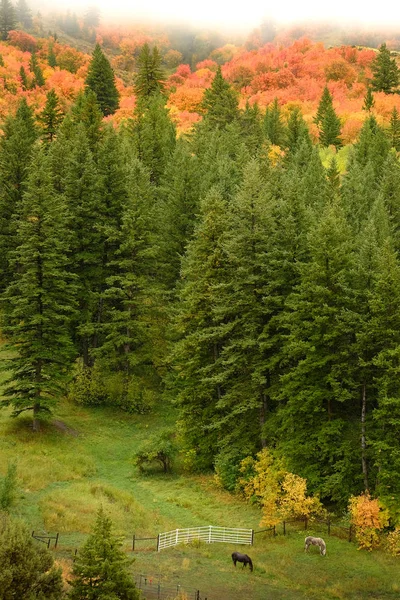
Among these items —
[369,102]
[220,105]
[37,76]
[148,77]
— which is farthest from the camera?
[37,76]

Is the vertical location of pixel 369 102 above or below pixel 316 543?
above

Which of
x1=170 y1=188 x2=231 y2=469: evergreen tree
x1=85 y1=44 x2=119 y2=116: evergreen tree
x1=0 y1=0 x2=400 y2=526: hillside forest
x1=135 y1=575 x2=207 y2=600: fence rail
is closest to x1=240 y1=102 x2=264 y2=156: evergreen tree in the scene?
x1=0 y1=0 x2=400 y2=526: hillside forest

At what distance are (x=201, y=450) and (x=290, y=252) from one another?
14113 millimetres

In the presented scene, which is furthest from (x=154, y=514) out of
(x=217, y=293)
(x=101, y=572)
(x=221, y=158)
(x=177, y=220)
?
(x=221, y=158)

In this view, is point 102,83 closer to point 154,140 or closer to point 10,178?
point 154,140

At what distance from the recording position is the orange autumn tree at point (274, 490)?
27.7 metres

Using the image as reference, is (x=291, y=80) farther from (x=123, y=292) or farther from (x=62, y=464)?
(x=62, y=464)

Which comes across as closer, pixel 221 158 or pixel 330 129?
pixel 221 158

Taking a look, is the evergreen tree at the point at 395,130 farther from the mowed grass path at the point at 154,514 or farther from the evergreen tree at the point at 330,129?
the mowed grass path at the point at 154,514

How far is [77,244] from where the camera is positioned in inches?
1853

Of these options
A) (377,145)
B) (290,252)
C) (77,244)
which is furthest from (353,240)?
(377,145)

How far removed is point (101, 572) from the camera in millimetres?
15414

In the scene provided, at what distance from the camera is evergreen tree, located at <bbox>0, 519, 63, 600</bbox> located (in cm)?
1475

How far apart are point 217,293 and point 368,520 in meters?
15.5
